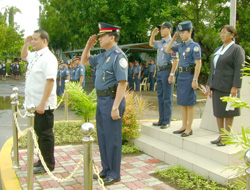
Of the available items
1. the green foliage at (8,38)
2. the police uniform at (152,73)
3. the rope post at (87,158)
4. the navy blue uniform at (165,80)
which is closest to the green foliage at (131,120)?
the navy blue uniform at (165,80)

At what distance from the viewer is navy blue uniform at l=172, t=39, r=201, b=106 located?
17.1 feet

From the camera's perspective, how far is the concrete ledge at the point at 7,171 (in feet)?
13.2

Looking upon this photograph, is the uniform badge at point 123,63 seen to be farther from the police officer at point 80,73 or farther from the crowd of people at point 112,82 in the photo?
the police officer at point 80,73

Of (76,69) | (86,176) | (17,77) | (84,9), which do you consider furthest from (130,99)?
(17,77)

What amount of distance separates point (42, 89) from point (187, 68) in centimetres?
258

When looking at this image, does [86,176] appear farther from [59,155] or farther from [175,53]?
[175,53]

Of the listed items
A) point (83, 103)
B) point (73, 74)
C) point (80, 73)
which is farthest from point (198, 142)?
point (73, 74)

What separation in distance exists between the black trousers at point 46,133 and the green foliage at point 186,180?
1.68 meters

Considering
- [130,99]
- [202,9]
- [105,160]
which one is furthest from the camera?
[202,9]

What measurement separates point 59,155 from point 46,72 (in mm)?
1879

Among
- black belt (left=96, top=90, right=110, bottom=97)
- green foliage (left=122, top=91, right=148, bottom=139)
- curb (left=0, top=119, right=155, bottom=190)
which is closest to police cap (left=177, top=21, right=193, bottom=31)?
green foliage (left=122, top=91, right=148, bottom=139)

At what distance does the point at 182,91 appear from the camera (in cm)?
536

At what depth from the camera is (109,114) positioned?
3965 millimetres

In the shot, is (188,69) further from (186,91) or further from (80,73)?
(80,73)
